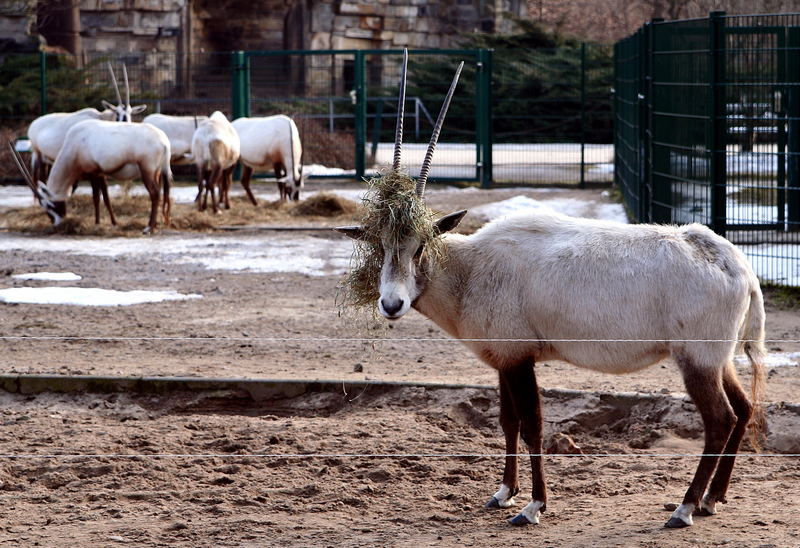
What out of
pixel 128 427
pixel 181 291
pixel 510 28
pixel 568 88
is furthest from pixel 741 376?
pixel 510 28

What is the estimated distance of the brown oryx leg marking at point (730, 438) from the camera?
5133 mm

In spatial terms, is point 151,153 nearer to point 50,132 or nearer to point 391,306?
point 50,132

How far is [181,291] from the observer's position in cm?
1093

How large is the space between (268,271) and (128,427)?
18.5ft

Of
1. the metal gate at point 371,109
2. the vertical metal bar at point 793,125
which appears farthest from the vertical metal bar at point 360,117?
the vertical metal bar at point 793,125

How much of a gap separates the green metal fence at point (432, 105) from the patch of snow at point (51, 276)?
9410mm

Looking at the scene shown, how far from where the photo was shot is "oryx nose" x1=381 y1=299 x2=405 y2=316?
4918 mm

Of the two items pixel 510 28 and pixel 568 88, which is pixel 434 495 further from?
pixel 510 28

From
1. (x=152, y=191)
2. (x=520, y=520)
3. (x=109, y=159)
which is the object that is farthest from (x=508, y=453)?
(x=109, y=159)

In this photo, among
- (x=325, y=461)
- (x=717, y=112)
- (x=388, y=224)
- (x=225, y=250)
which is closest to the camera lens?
(x=388, y=224)

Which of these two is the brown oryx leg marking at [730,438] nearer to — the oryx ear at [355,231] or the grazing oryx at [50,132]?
the oryx ear at [355,231]

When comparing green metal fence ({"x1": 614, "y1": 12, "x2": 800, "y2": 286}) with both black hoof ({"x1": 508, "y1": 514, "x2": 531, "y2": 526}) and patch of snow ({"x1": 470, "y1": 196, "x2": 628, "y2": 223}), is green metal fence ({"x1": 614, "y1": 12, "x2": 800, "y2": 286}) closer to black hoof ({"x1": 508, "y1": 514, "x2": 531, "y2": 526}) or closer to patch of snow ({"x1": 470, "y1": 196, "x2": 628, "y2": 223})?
patch of snow ({"x1": 470, "y1": 196, "x2": 628, "y2": 223})

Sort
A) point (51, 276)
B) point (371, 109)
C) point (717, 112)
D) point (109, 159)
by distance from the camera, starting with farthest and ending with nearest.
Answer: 1. point (371, 109)
2. point (109, 159)
3. point (51, 276)
4. point (717, 112)

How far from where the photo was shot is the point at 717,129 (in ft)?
33.2
